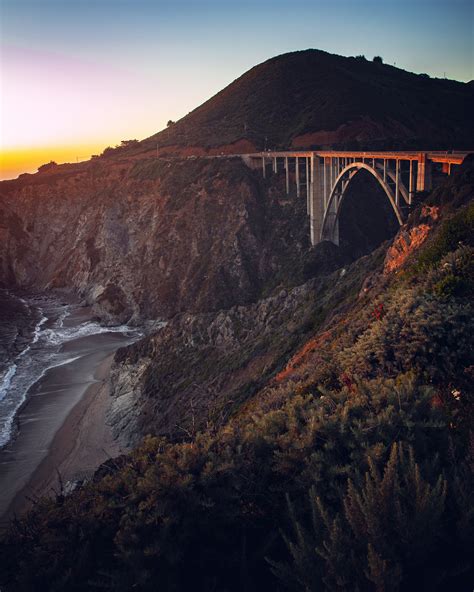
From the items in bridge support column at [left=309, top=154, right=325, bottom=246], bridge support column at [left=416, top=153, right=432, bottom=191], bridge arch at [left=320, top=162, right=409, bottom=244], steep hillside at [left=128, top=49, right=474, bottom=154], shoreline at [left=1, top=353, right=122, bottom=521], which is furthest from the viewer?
steep hillside at [left=128, top=49, right=474, bottom=154]

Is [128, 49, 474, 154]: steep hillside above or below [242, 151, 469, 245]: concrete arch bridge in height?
above

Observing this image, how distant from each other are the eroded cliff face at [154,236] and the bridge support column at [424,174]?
855 inches

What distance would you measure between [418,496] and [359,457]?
1523 mm

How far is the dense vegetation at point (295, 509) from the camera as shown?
579 cm

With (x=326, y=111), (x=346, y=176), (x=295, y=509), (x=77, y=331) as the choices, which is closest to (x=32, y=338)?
(x=77, y=331)

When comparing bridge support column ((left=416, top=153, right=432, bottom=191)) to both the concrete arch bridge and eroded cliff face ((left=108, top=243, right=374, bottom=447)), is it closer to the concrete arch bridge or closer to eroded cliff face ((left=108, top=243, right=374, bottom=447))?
the concrete arch bridge

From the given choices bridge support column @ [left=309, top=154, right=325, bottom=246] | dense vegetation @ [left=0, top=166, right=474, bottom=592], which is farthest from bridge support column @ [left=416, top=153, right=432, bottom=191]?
bridge support column @ [left=309, top=154, right=325, bottom=246]

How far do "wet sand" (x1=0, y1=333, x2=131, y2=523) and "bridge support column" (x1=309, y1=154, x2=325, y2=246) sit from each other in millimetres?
24361

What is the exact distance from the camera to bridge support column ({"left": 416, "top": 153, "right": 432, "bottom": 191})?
2561 cm

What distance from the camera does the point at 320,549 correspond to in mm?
5914

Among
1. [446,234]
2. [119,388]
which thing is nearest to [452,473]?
[446,234]

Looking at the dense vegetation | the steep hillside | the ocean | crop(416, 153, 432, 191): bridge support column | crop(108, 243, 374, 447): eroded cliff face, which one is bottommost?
the ocean

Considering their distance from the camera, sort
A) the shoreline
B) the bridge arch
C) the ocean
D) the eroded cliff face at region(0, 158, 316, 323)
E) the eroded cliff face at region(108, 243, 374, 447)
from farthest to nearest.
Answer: the eroded cliff face at region(0, 158, 316, 323) → the ocean → the bridge arch → the eroded cliff face at region(108, 243, 374, 447) → the shoreline

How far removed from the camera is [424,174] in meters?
25.8
